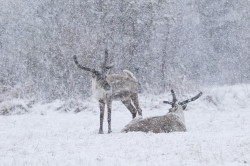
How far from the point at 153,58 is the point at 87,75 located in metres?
5.03

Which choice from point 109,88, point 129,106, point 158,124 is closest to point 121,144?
point 158,124

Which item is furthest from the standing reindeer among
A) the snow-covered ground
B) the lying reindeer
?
the snow-covered ground

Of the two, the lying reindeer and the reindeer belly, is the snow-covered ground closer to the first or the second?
the lying reindeer

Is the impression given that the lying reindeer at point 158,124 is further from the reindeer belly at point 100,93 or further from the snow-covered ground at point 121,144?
the reindeer belly at point 100,93

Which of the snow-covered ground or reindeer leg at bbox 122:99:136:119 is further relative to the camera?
reindeer leg at bbox 122:99:136:119

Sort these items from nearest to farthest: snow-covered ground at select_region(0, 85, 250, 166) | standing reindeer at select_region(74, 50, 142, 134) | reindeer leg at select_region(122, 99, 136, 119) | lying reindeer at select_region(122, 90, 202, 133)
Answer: snow-covered ground at select_region(0, 85, 250, 166)
lying reindeer at select_region(122, 90, 202, 133)
standing reindeer at select_region(74, 50, 142, 134)
reindeer leg at select_region(122, 99, 136, 119)

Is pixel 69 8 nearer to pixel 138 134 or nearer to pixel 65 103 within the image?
pixel 65 103

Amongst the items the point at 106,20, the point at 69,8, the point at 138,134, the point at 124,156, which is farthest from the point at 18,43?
Result: the point at 124,156

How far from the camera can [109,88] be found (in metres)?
11.6

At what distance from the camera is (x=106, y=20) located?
78.4 feet

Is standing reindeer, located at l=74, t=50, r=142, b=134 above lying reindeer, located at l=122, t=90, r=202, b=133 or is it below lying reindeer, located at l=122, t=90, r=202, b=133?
above

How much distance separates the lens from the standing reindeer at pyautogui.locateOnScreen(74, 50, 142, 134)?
11.6 metres

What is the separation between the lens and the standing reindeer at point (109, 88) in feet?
38.1

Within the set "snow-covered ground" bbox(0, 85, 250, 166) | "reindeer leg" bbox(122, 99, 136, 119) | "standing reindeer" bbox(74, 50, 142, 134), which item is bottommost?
"snow-covered ground" bbox(0, 85, 250, 166)
